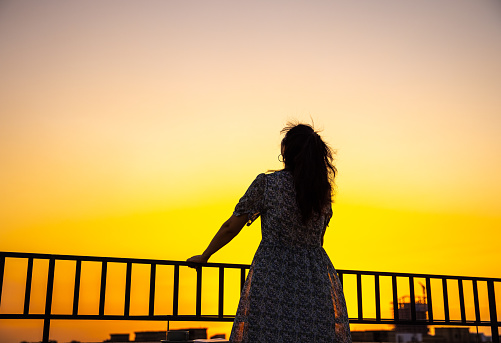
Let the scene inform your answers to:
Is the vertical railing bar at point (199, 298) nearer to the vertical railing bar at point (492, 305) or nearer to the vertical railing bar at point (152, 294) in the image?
the vertical railing bar at point (152, 294)

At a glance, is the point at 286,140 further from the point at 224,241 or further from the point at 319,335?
the point at 319,335

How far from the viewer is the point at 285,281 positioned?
2463 mm

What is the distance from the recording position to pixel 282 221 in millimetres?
2521

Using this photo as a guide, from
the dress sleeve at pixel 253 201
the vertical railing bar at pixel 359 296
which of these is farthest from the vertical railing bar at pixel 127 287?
the vertical railing bar at pixel 359 296

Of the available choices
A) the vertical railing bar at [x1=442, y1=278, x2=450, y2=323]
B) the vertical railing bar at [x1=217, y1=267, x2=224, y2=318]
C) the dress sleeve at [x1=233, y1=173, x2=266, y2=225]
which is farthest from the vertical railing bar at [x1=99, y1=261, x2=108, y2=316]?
the vertical railing bar at [x1=442, y1=278, x2=450, y2=323]

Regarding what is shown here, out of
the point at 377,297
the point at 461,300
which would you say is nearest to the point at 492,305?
the point at 461,300

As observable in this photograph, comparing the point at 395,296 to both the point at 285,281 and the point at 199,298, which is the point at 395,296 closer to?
the point at 199,298

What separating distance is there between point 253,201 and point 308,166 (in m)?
0.33

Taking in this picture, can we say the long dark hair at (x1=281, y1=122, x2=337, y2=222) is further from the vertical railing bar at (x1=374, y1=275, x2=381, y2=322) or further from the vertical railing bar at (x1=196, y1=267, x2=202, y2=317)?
the vertical railing bar at (x1=374, y1=275, x2=381, y2=322)

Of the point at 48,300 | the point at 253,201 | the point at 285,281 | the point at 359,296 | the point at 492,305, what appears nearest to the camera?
the point at 285,281

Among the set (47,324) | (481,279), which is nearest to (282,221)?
(47,324)

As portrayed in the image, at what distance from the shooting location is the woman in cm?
240

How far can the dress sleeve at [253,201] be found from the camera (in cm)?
257

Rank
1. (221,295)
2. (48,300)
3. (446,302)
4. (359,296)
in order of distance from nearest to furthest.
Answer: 1. (48,300)
2. (221,295)
3. (359,296)
4. (446,302)
